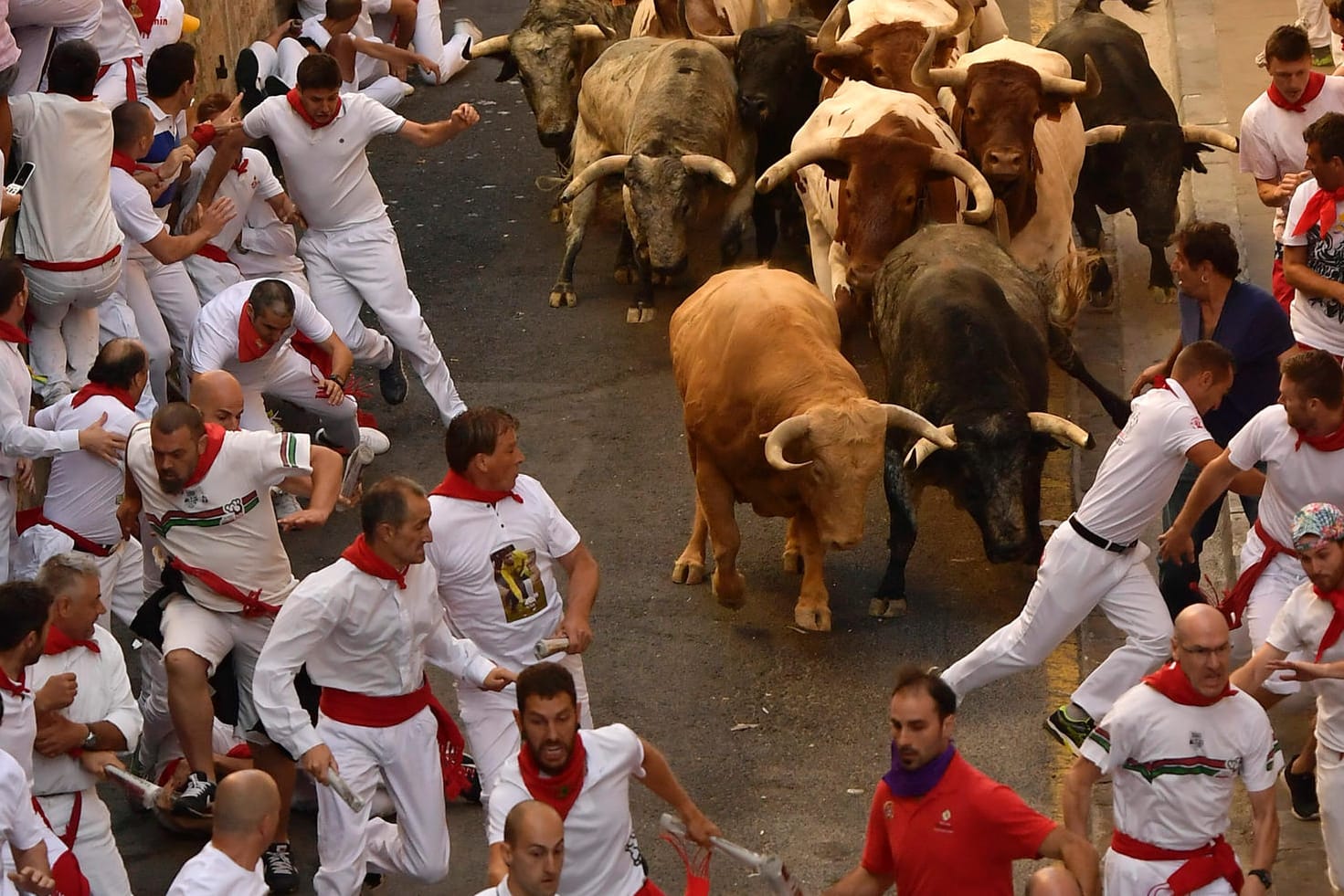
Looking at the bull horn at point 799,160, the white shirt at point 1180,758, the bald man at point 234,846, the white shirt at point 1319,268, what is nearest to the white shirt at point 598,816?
the bald man at point 234,846

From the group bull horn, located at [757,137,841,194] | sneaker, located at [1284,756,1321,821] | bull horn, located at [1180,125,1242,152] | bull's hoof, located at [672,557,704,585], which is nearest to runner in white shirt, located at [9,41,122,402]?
bull's hoof, located at [672,557,704,585]

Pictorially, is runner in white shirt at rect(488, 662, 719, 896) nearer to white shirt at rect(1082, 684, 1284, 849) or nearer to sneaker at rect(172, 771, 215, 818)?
white shirt at rect(1082, 684, 1284, 849)

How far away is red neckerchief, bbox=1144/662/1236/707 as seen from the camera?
22.2ft

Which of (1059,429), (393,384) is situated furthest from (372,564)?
(393,384)

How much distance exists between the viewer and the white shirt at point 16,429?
8.98 metres

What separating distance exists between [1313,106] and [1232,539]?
2.25 metres

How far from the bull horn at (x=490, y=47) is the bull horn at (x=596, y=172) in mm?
2186

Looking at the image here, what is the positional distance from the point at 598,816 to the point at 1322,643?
2.60 m

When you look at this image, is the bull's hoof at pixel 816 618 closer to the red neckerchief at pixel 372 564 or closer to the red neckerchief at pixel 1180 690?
the red neckerchief at pixel 372 564

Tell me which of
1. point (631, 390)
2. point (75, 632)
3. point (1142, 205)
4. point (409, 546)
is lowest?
point (631, 390)

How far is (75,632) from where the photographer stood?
300 inches

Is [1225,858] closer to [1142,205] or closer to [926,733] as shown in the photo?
[926,733]

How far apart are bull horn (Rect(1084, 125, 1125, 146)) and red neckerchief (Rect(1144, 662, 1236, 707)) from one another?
691 cm

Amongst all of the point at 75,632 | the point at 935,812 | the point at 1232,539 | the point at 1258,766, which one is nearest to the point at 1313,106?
the point at 1232,539
